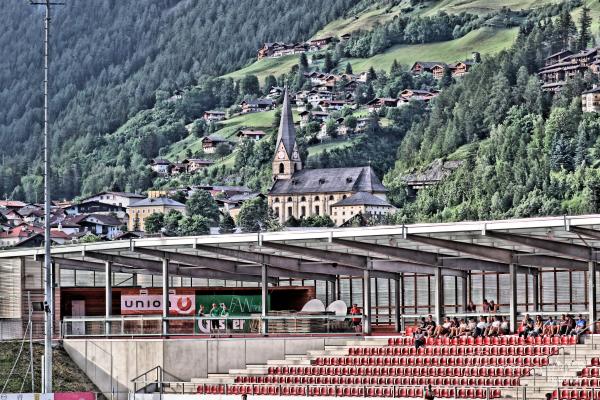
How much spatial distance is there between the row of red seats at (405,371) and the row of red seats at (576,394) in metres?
2.87

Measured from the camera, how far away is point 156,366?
47562 millimetres

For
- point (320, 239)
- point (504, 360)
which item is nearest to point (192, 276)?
point (320, 239)

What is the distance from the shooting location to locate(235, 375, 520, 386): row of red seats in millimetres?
38969

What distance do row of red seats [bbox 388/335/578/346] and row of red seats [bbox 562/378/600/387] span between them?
3.64 metres

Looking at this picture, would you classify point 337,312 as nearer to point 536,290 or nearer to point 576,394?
point 536,290

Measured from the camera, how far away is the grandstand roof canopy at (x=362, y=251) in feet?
136

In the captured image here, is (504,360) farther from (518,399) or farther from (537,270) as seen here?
(537,270)

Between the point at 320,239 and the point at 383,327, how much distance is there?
781 cm

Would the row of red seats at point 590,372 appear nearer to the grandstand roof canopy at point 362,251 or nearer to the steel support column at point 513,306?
the grandstand roof canopy at point 362,251

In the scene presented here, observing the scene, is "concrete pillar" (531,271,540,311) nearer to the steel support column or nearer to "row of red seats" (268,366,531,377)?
the steel support column

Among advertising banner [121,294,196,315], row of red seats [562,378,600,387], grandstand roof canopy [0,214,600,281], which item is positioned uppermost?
grandstand roof canopy [0,214,600,281]

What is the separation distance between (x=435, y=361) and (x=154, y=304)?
1437 centimetres

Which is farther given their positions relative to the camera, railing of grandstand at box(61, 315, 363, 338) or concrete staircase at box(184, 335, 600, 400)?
railing of grandstand at box(61, 315, 363, 338)

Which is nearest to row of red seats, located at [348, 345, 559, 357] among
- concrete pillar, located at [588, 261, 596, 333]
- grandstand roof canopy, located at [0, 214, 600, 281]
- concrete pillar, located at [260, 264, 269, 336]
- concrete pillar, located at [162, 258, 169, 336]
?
concrete pillar, located at [588, 261, 596, 333]
